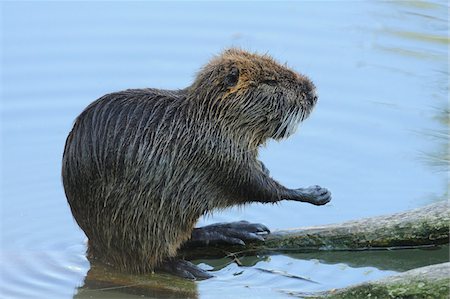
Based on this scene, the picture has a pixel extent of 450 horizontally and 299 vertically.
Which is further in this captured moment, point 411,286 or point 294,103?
point 294,103

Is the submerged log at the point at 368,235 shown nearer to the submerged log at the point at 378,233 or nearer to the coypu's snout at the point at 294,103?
the submerged log at the point at 378,233

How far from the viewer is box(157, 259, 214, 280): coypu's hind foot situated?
16.5 feet

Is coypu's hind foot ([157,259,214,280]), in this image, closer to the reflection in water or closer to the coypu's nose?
the reflection in water

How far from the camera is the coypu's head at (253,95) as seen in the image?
5016 mm

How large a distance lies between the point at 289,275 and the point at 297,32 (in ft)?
10.2

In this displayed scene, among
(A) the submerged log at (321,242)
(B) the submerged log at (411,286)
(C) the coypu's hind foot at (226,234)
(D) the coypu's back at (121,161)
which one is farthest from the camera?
(C) the coypu's hind foot at (226,234)

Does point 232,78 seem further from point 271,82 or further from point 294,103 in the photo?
point 294,103

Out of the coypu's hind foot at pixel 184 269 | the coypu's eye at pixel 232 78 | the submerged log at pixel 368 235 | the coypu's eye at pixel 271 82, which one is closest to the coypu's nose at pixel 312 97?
the coypu's eye at pixel 271 82

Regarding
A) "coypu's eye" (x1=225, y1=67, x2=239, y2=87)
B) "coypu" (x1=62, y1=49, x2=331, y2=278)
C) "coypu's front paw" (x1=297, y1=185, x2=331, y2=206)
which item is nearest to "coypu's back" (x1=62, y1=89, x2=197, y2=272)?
"coypu" (x1=62, y1=49, x2=331, y2=278)

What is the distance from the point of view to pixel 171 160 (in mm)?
4922

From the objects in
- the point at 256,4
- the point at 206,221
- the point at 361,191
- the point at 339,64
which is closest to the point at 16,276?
the point at 206,221

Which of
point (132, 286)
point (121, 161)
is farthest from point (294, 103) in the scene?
point (132, 286)

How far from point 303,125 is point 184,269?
1.74 meters

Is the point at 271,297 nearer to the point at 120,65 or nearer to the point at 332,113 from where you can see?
the point at 332,113
